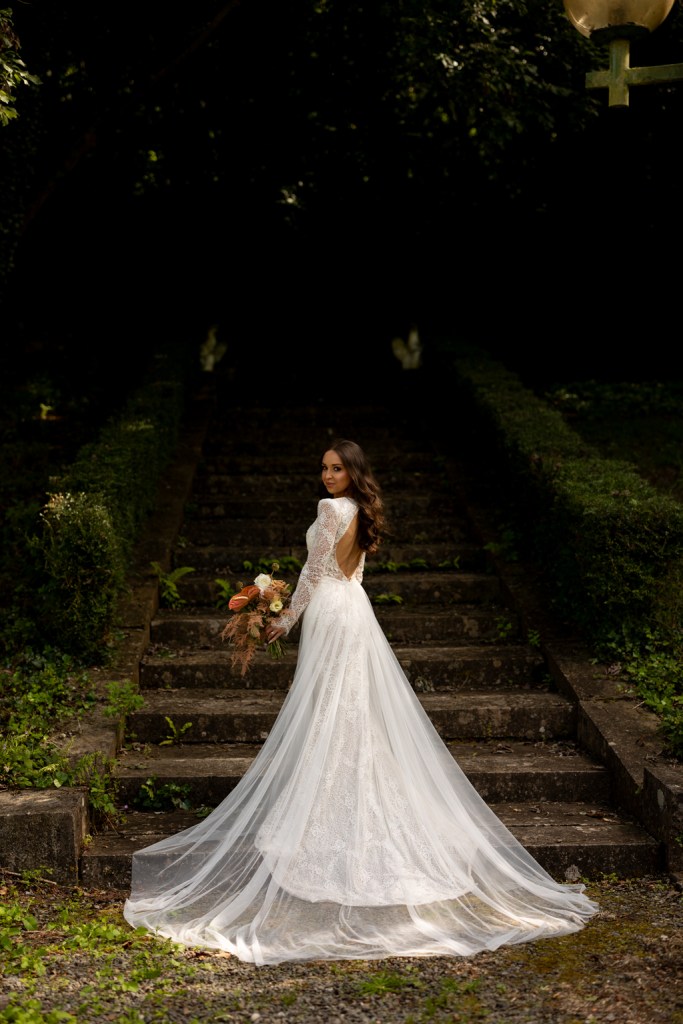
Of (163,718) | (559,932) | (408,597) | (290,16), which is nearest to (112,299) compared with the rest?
(290,16)

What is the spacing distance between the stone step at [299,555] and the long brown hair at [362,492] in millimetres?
2988

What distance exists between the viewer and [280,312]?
16406mm

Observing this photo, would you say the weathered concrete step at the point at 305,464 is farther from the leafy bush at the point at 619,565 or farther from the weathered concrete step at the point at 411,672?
the weathered concrete step at the point at 411,672

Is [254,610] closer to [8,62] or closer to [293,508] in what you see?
[8,62]

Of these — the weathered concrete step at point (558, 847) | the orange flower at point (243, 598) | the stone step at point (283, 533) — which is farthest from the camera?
the stone step at point (283, 533)

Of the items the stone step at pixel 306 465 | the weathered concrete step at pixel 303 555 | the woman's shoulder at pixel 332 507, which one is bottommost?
the weathered concrete step at pixel 303 555

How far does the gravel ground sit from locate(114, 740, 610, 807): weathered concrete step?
3.95ft

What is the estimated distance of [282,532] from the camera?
8906 millimetres

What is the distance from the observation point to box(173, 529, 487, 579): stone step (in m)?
8.42

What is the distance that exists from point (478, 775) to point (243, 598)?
181 centimetres

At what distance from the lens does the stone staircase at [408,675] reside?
5.54 meters

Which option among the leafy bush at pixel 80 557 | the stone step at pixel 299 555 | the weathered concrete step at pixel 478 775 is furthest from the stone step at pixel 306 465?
the weathered concrete step at pixel 478 775

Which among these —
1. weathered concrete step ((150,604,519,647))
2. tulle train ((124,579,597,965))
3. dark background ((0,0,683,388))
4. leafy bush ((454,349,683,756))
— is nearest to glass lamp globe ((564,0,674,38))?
tulle train ((124,579,597,965))

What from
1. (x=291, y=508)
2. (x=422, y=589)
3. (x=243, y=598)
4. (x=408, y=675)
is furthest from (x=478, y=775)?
(x=291, y=508)
